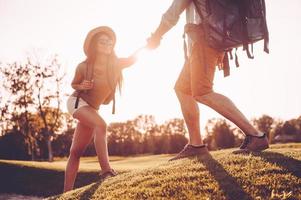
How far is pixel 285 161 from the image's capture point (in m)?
3.93

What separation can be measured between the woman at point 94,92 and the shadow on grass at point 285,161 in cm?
230

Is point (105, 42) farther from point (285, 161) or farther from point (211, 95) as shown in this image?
point (285, 161)

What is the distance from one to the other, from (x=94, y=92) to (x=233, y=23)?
2.57 meters

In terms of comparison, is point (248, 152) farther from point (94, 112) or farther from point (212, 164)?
point (94, 112)

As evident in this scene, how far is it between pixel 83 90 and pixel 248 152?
2.74m

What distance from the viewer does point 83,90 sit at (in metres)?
5.72

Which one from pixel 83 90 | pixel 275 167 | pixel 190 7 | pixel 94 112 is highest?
pixel 190 7

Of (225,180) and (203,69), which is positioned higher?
(203,69)

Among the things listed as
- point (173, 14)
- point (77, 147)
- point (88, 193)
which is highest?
point (173, 14)

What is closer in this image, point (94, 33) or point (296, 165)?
point (296, 165)

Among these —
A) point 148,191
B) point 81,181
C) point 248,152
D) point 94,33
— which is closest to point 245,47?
point 248,152

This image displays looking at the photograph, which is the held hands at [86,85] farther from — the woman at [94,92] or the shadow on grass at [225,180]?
the shadow on grass at [225,180]

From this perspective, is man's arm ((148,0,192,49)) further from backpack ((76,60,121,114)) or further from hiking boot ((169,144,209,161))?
hiking boot ((169,144,209,161))

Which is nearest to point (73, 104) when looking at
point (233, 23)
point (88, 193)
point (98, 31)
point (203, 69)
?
point (98, 31)
